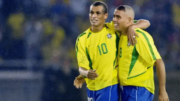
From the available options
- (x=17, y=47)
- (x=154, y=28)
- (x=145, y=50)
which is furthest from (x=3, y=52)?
(x=145, y=50)

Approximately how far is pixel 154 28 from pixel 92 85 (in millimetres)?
2320

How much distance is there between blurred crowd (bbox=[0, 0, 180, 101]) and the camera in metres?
4.21

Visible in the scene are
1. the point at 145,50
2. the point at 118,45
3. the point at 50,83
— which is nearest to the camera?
the point at 145,50

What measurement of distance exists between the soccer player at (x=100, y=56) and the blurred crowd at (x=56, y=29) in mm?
1783

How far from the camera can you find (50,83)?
4.07 metres

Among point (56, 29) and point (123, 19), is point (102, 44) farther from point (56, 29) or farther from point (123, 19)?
point (56, 29)

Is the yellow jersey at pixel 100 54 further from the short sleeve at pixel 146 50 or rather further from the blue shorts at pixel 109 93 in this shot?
the short sleeve at pixel 146 50

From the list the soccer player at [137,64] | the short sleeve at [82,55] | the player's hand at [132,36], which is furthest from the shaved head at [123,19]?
the short sleeve at [82,55]

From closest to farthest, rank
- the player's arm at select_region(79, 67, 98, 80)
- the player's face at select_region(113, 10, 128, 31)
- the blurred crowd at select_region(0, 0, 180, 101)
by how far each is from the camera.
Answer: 1. the player's arm at select_region(79, 67, 98, 80)
2. the player's face at select_region(113, 10, 128, 31)
3. the blurred crowd at select_region(0, 0, 180, 101)

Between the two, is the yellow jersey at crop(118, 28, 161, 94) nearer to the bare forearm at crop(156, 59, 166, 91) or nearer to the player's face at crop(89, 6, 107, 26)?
the bare forearm at crop(156, 59, 166, 91)

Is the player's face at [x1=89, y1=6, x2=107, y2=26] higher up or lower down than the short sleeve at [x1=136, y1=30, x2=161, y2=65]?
higher up

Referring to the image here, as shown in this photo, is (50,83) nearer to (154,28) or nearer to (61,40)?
(61,40)

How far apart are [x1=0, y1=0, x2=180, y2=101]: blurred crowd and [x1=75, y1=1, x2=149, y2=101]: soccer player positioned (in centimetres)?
178

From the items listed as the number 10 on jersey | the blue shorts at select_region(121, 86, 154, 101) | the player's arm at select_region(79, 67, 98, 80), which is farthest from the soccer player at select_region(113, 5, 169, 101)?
the player's arm at select_region(79, 67, 98, 80)
